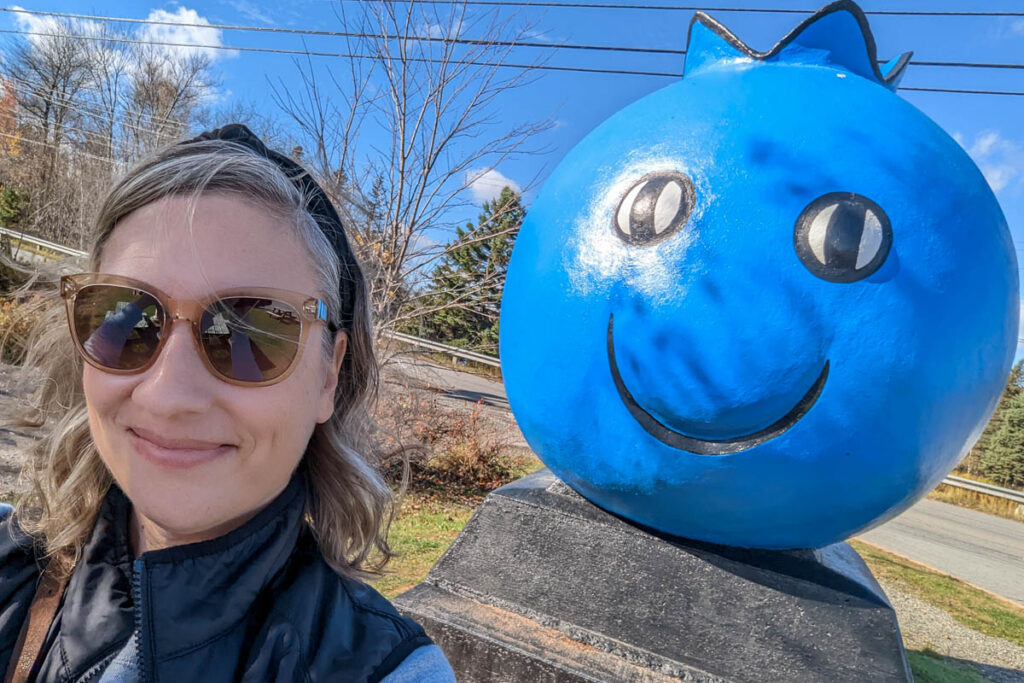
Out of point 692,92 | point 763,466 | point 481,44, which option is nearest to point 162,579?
point 763,466

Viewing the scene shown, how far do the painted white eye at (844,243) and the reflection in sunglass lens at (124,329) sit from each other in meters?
2.04

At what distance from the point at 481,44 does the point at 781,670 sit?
248 inches

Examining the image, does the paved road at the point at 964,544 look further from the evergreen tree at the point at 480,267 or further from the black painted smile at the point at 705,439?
the black painted smile at the point at 705,439

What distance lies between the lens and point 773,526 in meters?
2.49

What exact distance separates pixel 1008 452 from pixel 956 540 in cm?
1624

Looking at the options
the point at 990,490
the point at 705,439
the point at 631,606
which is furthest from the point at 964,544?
the point at 705,439

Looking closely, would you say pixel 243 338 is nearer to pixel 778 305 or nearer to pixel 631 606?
pixel 778 305

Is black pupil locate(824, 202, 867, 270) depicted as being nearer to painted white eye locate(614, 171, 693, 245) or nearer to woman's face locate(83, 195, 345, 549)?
painted white eye locate(614, 171, 693, 245)

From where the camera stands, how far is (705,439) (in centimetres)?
245

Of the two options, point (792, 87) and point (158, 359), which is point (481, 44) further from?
point (158, 359)

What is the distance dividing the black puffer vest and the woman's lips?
0.48 ft

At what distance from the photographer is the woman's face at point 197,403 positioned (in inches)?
41.5

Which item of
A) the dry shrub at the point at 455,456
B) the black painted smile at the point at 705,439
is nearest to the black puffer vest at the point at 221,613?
the black painted smile at the point at 705,439

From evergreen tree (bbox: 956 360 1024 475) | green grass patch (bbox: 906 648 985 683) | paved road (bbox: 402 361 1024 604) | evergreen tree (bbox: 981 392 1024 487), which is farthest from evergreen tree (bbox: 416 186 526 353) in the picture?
evergreen tree (bbox: 956 360 1024 475)
